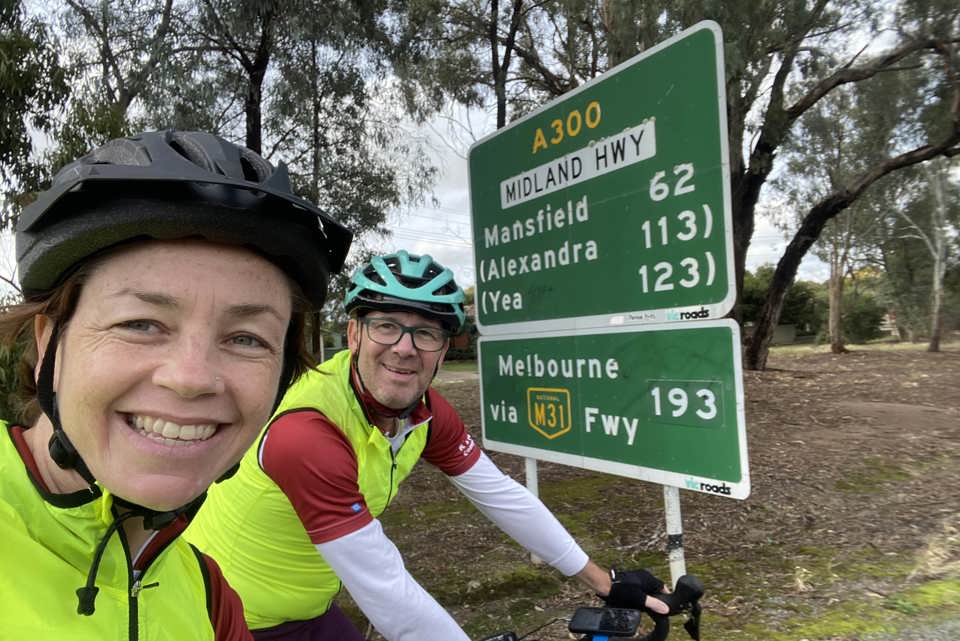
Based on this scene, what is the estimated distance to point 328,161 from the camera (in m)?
9.52

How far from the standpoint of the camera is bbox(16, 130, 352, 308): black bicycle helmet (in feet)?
2.98

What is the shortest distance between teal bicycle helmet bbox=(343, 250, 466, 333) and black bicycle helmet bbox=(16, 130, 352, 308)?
1.06 metres

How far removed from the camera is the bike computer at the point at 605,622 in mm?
1537

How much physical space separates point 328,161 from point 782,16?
721 cm

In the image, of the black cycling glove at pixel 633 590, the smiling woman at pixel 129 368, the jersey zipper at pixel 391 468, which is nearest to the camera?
the smiling woman at pixel 129 368

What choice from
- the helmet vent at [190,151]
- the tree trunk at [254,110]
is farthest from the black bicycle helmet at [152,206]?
the tree trunk at [254,110]

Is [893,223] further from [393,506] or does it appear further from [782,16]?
[393,506]

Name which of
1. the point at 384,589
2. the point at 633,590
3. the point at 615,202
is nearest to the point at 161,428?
the point at 384,589

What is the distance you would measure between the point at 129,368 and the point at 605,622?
127 cm

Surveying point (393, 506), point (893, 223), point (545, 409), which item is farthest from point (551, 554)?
point (893, 223)

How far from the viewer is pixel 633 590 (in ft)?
5.96

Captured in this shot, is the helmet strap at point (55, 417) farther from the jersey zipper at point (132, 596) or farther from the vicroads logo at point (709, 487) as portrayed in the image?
the vicroads logo at point (709, 487)

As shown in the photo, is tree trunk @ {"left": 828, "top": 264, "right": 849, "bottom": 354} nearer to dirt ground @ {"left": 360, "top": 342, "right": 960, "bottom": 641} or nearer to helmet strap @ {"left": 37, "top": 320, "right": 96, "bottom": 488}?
dirt ground @ {"left": 360, "top": 342, "right": 960, "bottom": 641}

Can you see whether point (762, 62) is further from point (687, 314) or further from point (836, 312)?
point (836, 312)
